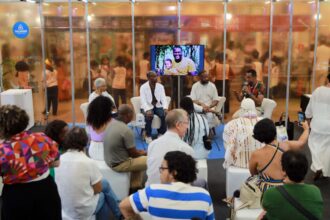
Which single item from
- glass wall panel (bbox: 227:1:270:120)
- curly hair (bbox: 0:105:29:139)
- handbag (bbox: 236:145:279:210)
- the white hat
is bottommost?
handbag (bbox: 236:145:279:210)

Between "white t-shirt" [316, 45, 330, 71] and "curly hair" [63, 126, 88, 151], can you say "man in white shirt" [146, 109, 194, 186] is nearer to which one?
"curly hair" [63, 126, 88, 151]

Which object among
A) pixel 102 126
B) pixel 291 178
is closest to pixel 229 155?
pixel 102 126

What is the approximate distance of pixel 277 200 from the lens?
271 cm

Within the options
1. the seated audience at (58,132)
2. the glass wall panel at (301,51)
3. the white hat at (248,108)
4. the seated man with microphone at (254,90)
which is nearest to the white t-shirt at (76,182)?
the seated audience at (58,132)

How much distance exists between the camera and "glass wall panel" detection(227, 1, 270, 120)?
390 inches

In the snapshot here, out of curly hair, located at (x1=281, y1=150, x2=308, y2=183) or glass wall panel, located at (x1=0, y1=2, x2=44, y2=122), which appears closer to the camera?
curly hair, located at (x1=281, y1=150, x2=308, y2=183)

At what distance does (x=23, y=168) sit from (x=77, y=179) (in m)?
0.75

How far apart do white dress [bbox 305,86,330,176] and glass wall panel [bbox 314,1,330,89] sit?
4321mm

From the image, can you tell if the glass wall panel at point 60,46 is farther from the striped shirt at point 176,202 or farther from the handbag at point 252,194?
the striped shirt at point 176,202

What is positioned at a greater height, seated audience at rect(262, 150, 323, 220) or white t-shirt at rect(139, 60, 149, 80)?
white t-shirt at rect(139, 60, 149, 80)

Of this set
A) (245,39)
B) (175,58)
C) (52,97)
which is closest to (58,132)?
(175,58)

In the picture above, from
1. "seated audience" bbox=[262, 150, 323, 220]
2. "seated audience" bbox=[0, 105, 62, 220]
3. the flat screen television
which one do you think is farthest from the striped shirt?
the flat screen television

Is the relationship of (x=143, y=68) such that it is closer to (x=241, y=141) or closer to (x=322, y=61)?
(x=322, y=61)

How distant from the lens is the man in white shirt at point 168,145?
394cm
